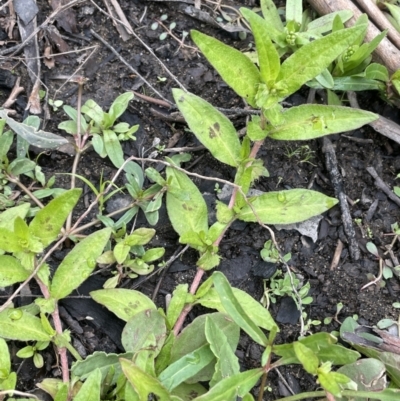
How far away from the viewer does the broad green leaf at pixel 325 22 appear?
2.77 meters

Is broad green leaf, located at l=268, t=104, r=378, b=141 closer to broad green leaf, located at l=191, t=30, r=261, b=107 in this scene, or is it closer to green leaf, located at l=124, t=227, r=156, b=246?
broad green leaf, located at l=191, t=30, r=261, b=107

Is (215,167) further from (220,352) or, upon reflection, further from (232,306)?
(220,352)

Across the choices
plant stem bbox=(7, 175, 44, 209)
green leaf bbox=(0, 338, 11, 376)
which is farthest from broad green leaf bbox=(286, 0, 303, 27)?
green leaf bbox=(0, 338, 11, 376)

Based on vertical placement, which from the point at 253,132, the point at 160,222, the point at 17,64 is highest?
the point at 17,64

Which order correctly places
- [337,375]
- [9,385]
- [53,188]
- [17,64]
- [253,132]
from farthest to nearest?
1. [17,64]
2. [53,188]
3. [253,132]
4. [9,385]
5. [337,375]

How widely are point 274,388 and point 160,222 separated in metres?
0.90

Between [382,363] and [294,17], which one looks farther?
[294,17]

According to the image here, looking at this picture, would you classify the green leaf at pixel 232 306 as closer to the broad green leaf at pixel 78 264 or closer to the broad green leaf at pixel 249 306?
the broad green leaf at pixel 249 306

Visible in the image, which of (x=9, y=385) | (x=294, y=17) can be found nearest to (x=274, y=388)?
(x=9, y=385)

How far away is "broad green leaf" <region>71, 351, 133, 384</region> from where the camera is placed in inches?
84.5

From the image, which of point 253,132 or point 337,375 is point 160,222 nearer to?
point 253,132

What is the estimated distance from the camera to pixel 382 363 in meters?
2.20

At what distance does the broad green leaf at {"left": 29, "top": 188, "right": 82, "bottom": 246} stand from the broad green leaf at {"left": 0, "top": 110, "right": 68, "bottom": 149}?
0.45 meters

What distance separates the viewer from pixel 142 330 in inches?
86.6
